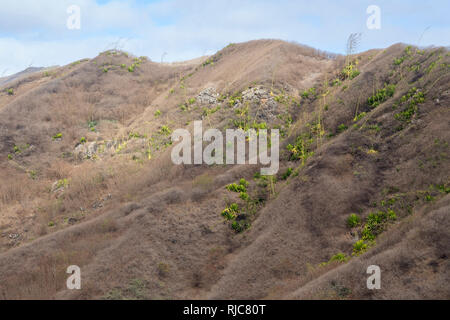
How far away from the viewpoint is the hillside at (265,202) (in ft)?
29.4

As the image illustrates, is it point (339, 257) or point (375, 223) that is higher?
point (375, 223)

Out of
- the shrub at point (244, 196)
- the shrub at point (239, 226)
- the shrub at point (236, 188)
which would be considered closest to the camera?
the shrub at point (239, 226)

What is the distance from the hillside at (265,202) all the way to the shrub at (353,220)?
0.61 ft

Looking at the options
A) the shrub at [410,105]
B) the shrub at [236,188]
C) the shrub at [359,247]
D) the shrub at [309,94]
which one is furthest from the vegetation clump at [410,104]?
the shrub at [309,94]

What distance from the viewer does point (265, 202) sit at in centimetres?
1334

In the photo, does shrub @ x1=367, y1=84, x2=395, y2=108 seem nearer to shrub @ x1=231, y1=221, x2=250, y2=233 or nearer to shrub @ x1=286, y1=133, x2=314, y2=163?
shrub @ x1=286, y1=133, x2=314, y2=163

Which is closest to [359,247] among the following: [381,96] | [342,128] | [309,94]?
[342,128]

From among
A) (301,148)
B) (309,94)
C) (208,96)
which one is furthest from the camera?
(208,96)

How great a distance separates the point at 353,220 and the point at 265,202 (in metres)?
3.91

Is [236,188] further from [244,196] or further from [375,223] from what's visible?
[375,223]

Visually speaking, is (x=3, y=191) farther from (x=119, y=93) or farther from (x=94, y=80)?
(x=94, y=80)

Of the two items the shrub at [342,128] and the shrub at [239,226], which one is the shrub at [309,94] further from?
the shrub at [239,226]

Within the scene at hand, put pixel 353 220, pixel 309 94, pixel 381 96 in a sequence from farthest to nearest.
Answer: pixel 309 94, pixel 381 96, pixel 353 220
